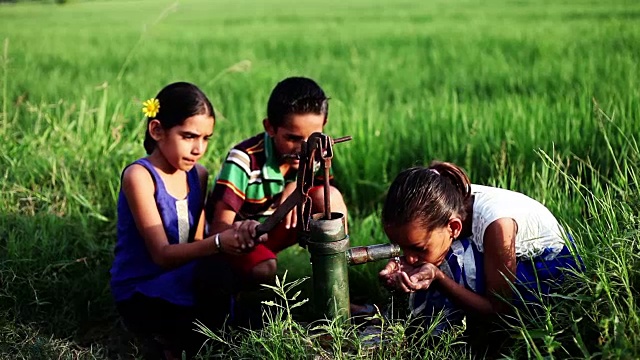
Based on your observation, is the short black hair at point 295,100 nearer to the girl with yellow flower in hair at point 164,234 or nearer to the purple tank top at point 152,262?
the girl with yellow flower in hair at point 164,234

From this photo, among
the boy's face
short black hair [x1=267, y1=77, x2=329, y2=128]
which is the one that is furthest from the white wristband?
short black hair [x1=267, y1=77, x2=329, y2=128]

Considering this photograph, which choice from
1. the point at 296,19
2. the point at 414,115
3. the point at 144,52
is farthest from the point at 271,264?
the point at 296,19

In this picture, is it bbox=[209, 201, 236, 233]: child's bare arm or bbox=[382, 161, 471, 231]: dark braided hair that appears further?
bbox=[209, 201, 236, 233]: child's bare arm

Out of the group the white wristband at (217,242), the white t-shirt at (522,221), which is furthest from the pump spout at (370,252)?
the white wristband at (217,242)

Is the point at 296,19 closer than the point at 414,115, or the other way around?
the point at 414,115

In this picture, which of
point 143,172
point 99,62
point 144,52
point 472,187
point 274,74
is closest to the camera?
point 472,187

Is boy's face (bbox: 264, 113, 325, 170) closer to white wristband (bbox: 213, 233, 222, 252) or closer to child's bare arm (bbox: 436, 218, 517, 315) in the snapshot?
white wristband (bbox: 213, 233, 222, 252)

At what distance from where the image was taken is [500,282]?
2.57 metres

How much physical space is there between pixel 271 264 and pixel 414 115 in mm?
2526

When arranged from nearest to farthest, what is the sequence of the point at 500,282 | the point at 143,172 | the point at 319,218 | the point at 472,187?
the point at 319,218 < the point at 500,282 < the point at 472,187 < the point at 143,172

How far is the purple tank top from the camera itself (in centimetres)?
300

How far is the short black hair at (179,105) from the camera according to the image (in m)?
3.05

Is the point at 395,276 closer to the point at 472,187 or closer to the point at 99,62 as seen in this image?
the point at 472,187

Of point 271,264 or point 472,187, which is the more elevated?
point 472,187
